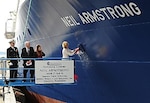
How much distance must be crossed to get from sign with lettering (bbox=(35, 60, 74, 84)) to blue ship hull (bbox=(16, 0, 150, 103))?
14.6 inches

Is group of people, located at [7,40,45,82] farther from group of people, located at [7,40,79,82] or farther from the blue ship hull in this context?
the blue ship hull

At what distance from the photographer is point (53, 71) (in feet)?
18.0

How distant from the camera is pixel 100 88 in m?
5.33

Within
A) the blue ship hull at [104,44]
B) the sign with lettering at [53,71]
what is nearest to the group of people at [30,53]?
the blue ship hull at [104,44]

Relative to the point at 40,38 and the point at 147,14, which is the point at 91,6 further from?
the point at 40,38

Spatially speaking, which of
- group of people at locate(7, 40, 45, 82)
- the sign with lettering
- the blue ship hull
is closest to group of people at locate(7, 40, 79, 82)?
group of people at locate(7, 40, 45, 82)

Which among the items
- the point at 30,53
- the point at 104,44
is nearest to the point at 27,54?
the point at 30,53

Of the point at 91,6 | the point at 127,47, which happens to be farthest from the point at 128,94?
the point at 91,6

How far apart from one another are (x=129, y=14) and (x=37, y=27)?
3735 mm

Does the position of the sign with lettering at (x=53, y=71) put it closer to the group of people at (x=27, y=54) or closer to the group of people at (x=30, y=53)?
the group of people at (x=30, y=53)

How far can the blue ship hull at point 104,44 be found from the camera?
4.36 m

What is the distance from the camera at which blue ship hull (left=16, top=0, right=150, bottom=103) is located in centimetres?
436

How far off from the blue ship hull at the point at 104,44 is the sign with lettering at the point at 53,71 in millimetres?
371

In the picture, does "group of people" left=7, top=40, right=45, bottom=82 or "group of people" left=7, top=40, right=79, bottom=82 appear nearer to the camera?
"group of people" left=7, top=40, right=79, bottom=82
